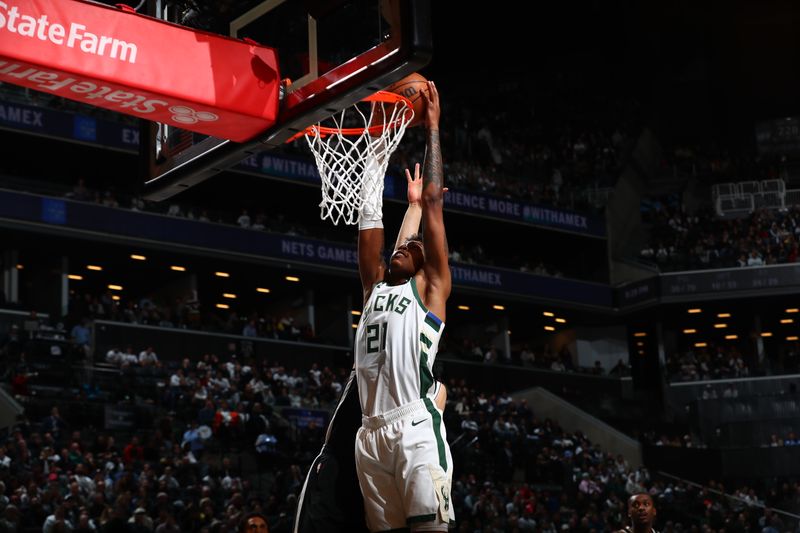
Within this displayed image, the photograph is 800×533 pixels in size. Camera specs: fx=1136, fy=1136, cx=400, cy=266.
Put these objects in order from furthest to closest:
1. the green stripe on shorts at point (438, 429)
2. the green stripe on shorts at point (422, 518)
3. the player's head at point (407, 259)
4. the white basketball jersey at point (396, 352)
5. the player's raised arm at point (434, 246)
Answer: the player's head at point (407, 259)
the player's raised arm at point (434, 246)
the white basketball jersey at point (396, 352)
the green stripe on shorts at point (438, 429)
the green stripe on shorts at point (422, 518)

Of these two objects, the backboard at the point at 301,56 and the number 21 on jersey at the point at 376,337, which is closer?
the number 21 on jersey at the point at 376,337

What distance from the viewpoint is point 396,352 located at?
5.48 metres

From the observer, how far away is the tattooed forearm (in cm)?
579

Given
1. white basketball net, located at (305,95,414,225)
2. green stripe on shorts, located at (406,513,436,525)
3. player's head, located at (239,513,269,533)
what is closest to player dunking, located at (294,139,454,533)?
green stripe on shorts, located at (406,513,436,525)

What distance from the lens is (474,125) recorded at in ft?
129

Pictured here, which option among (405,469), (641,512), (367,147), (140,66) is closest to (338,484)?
(405,469)

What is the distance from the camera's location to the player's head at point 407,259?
571 cm

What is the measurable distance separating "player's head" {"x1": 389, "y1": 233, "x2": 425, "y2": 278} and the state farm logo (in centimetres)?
142

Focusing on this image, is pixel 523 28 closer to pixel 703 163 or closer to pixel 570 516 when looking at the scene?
pixel 703 163

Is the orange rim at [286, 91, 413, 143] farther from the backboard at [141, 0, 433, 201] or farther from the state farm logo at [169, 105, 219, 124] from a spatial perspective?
the state farm logo at [169, 105, 219, 124]

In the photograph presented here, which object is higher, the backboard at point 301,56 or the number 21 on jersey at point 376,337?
the backboard at point 301,56

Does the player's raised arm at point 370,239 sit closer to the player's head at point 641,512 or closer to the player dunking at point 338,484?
the player dunking at point 338,484

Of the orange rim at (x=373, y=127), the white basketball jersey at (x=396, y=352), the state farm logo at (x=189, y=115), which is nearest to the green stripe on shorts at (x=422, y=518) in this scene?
the white basketball jersey at (x=396, y=352)

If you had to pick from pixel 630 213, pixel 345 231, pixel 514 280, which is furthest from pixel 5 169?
pixel 630 213
